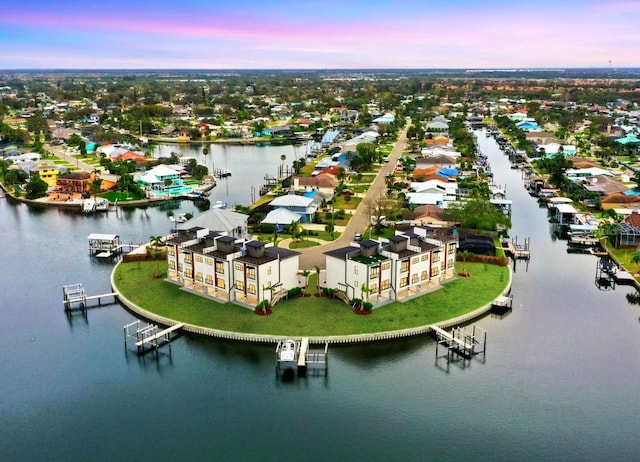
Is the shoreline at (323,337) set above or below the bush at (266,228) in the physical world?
below

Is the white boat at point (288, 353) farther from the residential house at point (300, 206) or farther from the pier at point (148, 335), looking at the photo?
the residential house at point (300, 206)

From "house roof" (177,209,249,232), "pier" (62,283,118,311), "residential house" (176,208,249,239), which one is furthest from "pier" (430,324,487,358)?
"pier" (62,283,118,311)

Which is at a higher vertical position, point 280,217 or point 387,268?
point 387,268

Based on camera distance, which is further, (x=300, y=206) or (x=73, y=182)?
(x=73, y=182)

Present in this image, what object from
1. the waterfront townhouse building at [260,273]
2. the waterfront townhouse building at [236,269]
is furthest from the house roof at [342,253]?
the waterfront townhouse building at [260,273]

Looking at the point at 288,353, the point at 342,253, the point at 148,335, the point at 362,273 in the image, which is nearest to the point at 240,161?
the point at 342,253

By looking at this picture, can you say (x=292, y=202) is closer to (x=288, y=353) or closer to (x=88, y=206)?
(x=88, y=206)

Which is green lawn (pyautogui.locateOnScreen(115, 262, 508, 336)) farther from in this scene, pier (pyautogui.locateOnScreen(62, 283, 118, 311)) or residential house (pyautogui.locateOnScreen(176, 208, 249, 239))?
residential house (pyautogui.locateOnScreen(176, 208, 249, 239))

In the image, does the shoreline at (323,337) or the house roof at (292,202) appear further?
the house roof at (292,202)
